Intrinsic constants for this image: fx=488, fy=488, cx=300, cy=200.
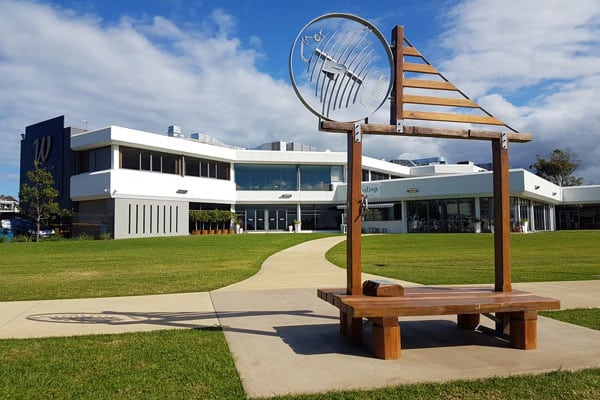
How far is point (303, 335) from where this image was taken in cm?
A: 623

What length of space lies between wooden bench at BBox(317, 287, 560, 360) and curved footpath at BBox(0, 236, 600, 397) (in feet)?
0.57

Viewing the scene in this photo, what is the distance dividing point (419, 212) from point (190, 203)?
2045cm

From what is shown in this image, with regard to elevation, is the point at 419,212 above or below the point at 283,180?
below

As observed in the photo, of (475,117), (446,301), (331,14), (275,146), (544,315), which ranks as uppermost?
(275,146)

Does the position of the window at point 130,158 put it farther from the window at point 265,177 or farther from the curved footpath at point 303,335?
the curved footpath at point 303,335

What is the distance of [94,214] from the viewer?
35250mm

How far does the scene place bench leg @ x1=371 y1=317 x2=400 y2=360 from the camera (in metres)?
5.14

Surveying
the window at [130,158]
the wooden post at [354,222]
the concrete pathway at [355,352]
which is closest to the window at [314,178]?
the window at [130,158]

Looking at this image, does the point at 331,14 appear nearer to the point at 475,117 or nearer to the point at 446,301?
the point at 475,117

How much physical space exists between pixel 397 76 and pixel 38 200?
32.9 meters

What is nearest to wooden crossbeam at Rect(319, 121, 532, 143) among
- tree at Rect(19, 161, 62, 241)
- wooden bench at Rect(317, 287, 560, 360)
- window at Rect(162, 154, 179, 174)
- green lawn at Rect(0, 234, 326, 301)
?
wooden bench at Rect(317, 287, 560, 360)

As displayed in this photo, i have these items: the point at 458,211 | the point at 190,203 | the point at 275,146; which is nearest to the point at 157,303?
the point at 190,203

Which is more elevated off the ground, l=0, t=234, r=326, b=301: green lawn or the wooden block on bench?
the wooden block on bench

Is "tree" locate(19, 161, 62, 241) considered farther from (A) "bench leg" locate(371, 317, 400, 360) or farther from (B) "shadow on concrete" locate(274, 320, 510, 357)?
(A) "bench leg" locate(371, 317, 400, 360)
